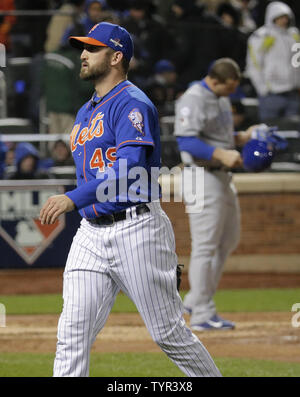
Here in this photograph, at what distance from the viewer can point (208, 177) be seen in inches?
309

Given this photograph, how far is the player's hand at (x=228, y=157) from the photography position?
7469mm

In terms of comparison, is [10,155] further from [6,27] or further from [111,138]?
[111,138]

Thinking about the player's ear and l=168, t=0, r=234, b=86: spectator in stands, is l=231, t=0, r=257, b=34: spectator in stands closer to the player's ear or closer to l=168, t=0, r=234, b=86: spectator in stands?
l=168, t=0, r=234, b=86: spectator in stands

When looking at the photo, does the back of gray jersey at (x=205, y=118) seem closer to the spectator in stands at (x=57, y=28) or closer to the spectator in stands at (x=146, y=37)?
the spectator in stands at (x=146, y=37)

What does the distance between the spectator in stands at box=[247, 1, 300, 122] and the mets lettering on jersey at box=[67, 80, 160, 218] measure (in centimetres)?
824

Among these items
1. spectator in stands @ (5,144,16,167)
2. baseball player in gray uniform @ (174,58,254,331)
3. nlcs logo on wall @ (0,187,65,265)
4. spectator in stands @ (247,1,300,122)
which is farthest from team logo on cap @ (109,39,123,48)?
spectator in stands @ (247,1,300,122)

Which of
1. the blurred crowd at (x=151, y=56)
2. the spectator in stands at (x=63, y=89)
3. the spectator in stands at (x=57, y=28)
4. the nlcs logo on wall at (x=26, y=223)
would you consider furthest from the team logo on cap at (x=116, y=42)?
the spectator in stands at (x=57, y=28)

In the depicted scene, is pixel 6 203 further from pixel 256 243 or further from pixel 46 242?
pixel 256 243

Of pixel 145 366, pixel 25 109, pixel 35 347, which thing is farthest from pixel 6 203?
pixel 145 366

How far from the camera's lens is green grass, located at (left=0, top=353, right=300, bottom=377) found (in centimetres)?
609

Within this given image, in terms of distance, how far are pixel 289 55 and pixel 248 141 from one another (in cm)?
514

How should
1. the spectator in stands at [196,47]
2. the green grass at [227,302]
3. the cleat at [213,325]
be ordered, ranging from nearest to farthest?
the cleat at [213,325] < the green grass at [227,302] < the spectator in stands at [196,47]

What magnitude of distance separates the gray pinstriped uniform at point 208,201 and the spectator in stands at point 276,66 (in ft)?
15.7

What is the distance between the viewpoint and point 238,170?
39.0 ft
